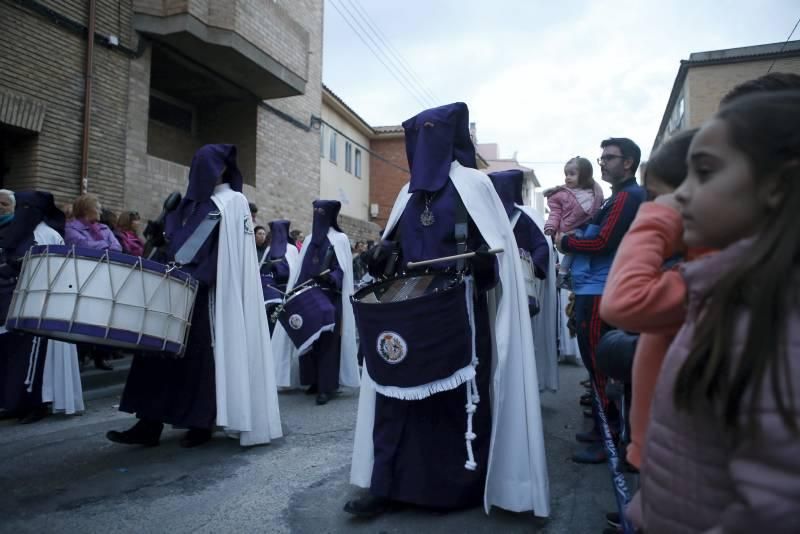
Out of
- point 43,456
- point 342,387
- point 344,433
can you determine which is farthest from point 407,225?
point 342,387

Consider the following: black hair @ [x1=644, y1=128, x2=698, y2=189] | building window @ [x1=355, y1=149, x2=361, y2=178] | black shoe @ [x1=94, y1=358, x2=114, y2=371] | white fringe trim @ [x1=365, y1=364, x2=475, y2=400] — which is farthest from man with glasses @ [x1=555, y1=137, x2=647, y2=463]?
building window @ [x1=355, y1=149, x2=361, y2=178]

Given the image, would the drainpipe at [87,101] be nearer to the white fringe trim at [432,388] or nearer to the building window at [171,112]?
the building window at [171,112]

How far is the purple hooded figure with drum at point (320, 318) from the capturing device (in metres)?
6.38

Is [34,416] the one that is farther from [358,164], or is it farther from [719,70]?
[719,70]

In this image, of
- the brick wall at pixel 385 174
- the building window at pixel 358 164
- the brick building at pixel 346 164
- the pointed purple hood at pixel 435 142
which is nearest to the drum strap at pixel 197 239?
the pointed purple hood at pixel 435 142

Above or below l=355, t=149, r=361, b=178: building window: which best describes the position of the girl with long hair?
below

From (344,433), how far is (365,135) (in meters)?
24.8

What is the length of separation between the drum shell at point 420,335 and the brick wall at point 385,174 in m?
26.9

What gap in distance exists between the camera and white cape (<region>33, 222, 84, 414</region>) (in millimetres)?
5762

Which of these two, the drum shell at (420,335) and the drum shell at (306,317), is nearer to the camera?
the drum shell at (420,335)

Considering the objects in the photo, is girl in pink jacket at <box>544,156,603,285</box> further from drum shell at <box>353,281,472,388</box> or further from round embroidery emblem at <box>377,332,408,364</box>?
round embroidery emblem at <box>377,332,408,364</box>

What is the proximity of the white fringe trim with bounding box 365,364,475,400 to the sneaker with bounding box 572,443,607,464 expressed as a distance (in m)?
1.55

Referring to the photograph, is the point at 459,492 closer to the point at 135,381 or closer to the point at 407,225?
the point at 407,225

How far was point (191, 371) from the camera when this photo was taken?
14.9 feet
